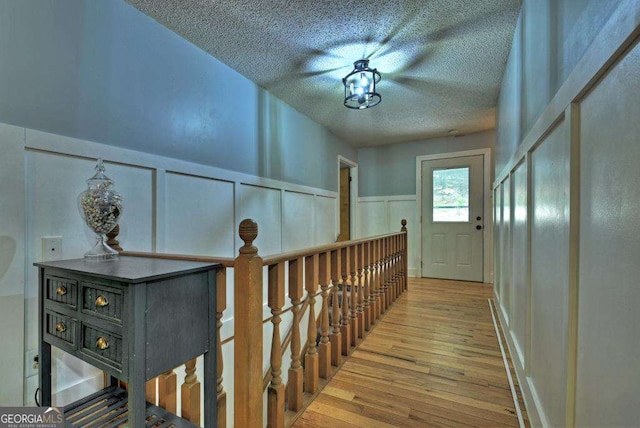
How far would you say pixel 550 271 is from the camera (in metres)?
1.10

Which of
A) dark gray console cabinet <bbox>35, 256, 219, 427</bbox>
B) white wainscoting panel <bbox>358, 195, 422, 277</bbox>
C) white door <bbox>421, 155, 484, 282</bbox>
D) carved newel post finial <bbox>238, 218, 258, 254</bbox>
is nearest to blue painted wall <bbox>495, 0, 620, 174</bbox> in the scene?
carved newel post finial <bbox>238, 218, 258, 254</bbox>

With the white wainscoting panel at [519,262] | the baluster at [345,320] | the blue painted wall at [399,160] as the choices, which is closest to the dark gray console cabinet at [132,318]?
the baluster at [345,320]

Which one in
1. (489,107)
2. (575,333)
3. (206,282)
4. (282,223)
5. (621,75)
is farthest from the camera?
(489,107)

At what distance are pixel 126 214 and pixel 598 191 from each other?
2029mm

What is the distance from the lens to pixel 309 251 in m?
1.38

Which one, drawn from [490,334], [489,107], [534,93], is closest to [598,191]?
[534,93]

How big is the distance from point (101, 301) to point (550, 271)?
1.61 metres

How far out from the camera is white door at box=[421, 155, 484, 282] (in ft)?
13.6

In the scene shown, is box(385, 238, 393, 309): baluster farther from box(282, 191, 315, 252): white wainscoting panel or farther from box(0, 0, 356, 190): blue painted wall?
box(0, 0, 356, 190): blue painted wall

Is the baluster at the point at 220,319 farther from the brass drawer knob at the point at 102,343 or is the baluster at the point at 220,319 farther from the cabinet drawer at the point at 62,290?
the cabinet drawer at the point at 62,290

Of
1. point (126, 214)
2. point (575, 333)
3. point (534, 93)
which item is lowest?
point (575, 333)

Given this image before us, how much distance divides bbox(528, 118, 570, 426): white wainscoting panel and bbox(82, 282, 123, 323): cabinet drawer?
139cm

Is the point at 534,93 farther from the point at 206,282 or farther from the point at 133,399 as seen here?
the point at 133,399

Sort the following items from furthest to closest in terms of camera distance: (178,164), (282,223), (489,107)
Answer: (489,107), (282,223), (178,164)
